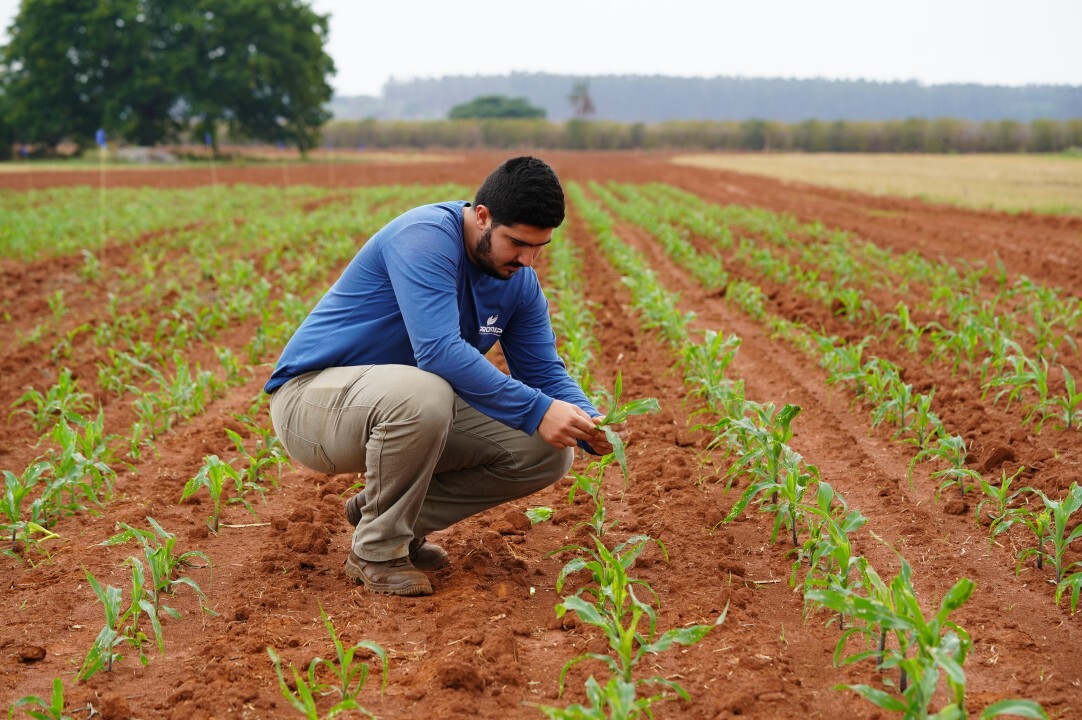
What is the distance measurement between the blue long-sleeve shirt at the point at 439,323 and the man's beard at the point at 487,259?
6cm

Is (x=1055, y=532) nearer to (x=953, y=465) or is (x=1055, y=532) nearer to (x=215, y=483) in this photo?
(x=953, y=465)

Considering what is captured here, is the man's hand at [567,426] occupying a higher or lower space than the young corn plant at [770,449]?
higher

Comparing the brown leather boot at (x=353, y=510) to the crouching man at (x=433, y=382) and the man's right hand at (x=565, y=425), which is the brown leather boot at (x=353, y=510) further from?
the man's right hand at (x=565, y=425)

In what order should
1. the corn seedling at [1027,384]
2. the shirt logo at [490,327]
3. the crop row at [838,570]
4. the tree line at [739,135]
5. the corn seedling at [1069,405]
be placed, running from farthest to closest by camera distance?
the tree line at [739,135], the corn seedling at [1027,384], the corn seedling at [1069,405], the shirt logo at [490,327], the crop row at [838,570]

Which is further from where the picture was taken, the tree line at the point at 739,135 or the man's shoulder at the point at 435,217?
the tree line at the point at 739,135

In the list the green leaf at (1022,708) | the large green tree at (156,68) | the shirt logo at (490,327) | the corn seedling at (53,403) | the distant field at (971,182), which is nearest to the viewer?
the green leaf at (1022,708)

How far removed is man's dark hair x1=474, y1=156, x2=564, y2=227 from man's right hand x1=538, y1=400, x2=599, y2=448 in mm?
609

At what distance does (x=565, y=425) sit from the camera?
3223 millimetres

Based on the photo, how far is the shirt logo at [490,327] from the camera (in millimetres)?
3480

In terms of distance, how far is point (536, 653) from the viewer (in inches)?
117

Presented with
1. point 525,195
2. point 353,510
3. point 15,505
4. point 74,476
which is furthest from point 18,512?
point 525,195

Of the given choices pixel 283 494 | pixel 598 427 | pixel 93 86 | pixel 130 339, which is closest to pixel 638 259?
pixel 130 339

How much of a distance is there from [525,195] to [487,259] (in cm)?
29

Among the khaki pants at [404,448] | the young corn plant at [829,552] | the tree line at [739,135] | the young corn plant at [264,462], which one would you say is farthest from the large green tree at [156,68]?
the young corn plant at [829,552]
